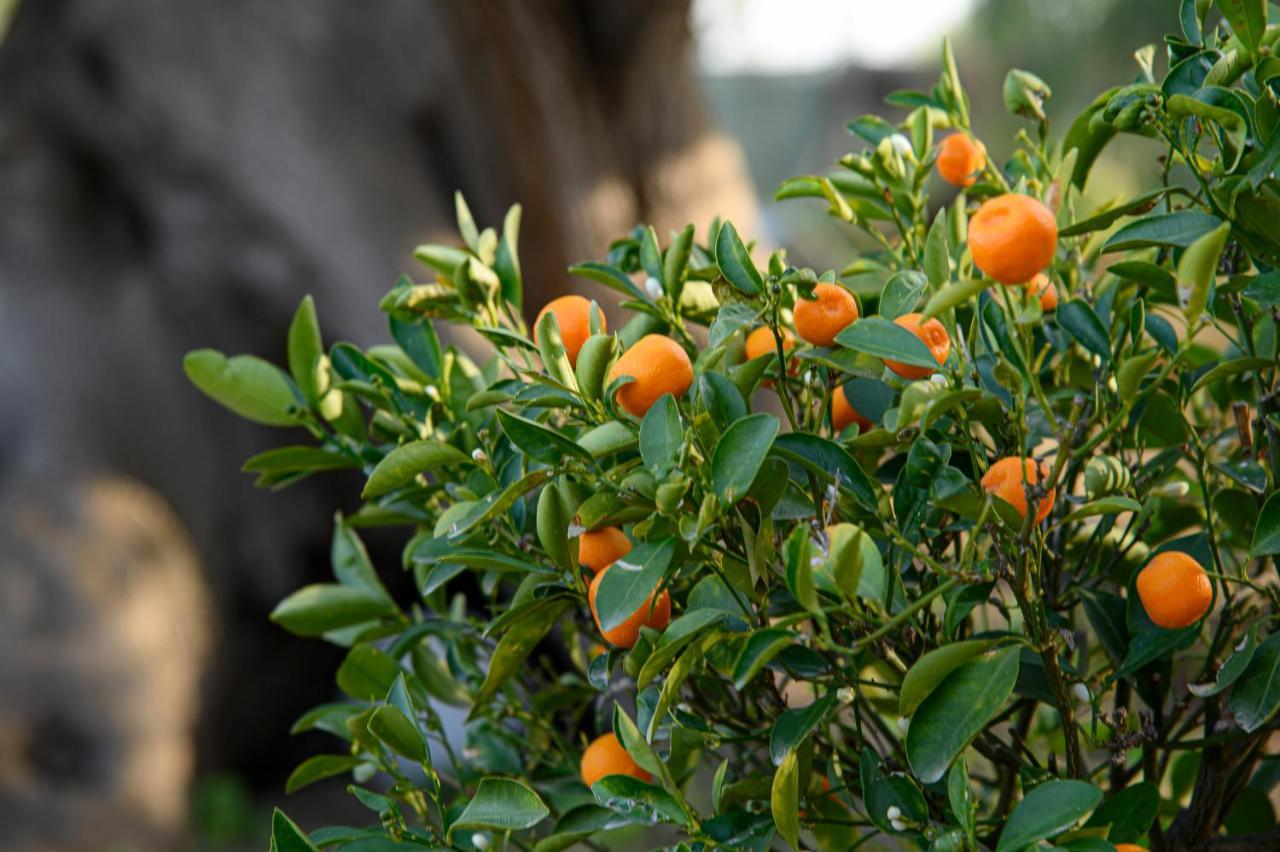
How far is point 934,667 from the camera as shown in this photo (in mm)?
452

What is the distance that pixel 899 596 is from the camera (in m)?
0.52

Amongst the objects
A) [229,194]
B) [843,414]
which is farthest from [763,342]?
[229,194]

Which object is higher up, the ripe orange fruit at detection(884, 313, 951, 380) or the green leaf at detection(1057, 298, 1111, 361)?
the ripe orange fruit at detection(884, 313, 951, 380)

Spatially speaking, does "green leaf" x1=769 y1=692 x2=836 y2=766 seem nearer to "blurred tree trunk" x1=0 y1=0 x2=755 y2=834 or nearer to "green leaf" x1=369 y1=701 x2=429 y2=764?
"green leaf" x1=369 y1=701 x2=429 y2=764

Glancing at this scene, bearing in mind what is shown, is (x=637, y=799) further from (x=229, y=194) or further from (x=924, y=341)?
(x=229, y=194)

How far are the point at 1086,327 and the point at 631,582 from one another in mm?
225

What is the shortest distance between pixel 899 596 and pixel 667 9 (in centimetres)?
156

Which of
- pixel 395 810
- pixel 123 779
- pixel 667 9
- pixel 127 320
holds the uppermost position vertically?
pixel 667 9

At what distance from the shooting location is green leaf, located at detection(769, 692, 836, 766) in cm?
47

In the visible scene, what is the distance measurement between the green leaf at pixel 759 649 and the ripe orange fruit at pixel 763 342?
17 cm

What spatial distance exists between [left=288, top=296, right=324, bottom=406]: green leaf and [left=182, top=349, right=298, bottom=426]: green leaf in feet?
0.04

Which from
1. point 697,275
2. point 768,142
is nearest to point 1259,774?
point 697,275

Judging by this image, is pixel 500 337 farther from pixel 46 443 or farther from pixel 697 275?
pixel 46 443

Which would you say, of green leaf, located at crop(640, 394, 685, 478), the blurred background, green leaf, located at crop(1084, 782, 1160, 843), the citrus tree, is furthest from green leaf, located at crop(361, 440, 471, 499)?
the blurred background
